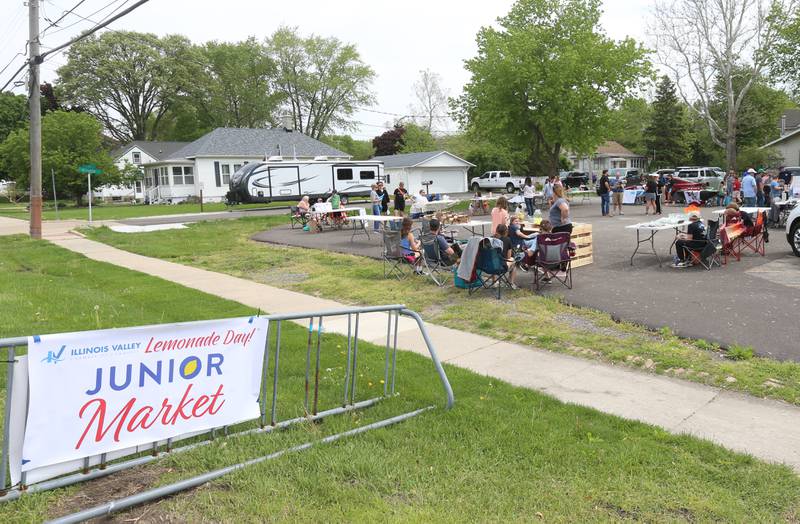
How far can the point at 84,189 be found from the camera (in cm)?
4541

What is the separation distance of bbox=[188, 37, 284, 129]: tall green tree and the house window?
2324 centimetres

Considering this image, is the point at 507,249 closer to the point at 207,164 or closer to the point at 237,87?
the point at 207,164

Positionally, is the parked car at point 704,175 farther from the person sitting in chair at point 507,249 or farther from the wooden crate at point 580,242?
the person sitting in chair at point 507,249

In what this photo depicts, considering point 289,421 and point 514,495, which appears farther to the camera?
point 289,421

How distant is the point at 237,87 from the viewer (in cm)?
7000

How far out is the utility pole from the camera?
19812 millimetres

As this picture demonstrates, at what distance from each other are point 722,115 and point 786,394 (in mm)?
67795

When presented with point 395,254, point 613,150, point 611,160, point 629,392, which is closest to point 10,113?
point 395,254

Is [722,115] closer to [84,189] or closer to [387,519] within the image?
[84,189]

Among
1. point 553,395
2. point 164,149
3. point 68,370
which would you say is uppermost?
point 164,149

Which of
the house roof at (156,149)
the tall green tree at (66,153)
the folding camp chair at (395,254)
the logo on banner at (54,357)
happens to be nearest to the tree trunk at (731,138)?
the folding camp chair at (395,254)

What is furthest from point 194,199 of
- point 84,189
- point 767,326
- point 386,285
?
point 767,326

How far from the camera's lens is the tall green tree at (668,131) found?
63.2 m

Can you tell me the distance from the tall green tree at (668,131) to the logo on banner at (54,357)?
6764 centimetres
